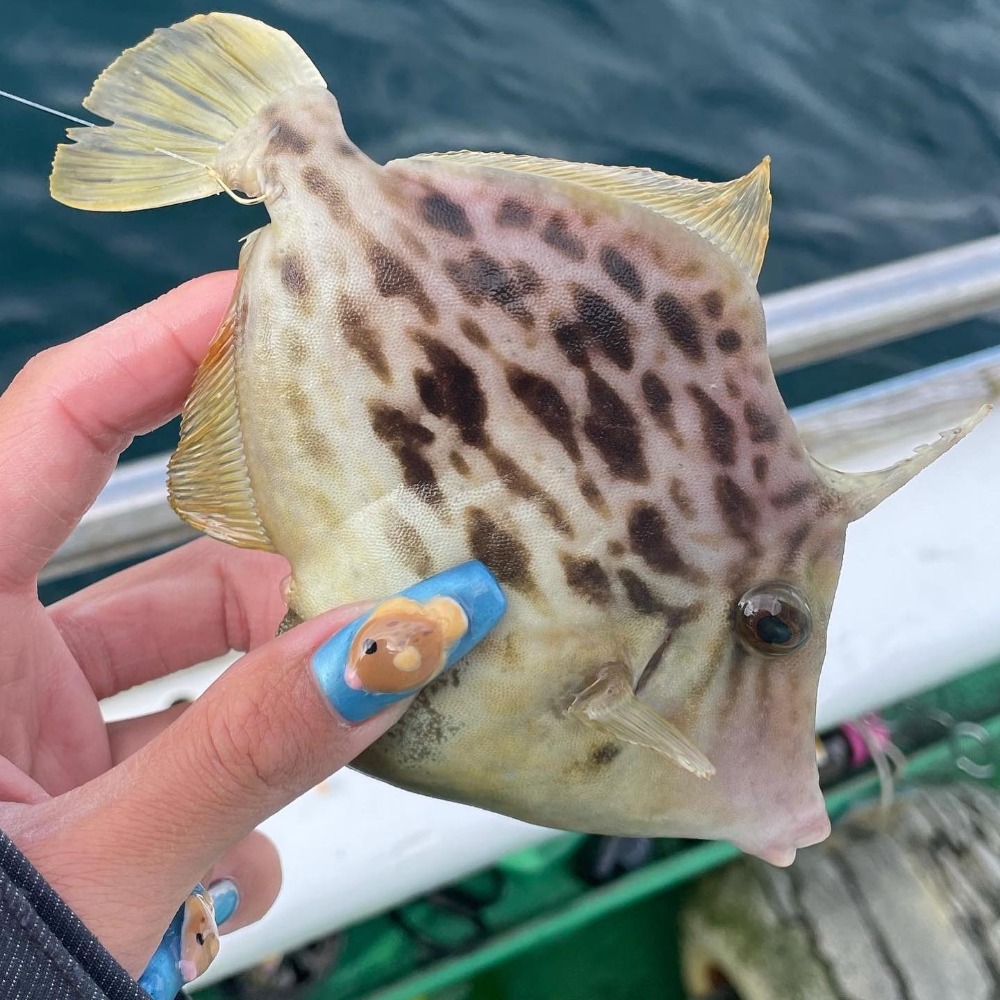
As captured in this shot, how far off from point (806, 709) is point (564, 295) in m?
0.83

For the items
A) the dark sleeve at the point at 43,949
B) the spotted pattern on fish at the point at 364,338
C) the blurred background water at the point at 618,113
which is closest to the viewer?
the dark sleeve at the point at 43,949

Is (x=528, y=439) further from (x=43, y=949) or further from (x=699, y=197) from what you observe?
(x=43, y=949)

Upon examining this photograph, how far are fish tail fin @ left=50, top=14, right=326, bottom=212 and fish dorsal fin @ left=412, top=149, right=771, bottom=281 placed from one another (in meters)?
0.35

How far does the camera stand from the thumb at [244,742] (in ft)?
4.57

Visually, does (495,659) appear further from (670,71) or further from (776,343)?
(670,71)

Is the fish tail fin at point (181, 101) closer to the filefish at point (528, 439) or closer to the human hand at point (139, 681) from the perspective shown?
the filefish at point (528, 439)

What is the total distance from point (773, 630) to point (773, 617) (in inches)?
0.9

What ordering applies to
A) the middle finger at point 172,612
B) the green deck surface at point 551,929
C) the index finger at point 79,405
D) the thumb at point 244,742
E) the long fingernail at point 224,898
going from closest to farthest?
the thumb at point 244,742 → the index finger at point 79,405 → the long fingernail at point 224,898 → the middle finger at point 172,612 → the green deck surface at point 551,929

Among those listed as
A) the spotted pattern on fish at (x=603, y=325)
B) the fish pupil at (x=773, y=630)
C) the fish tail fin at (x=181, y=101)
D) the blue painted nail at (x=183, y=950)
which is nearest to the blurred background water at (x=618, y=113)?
the fish tail fin at (x=181, y=101)

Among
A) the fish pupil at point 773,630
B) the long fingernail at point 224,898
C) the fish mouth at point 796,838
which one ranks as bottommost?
the long fingernail at point 224,898

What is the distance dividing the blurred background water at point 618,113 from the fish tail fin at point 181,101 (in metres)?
3.22

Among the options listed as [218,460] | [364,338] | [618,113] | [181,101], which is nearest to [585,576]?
[364,338]

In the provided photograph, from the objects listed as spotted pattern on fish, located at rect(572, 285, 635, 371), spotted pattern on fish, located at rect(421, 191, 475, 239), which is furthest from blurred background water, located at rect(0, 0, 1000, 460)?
spotted pattern on fish, located at rect(572, 285, 635, 371)

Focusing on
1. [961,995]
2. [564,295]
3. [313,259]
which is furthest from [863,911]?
[313,259]
